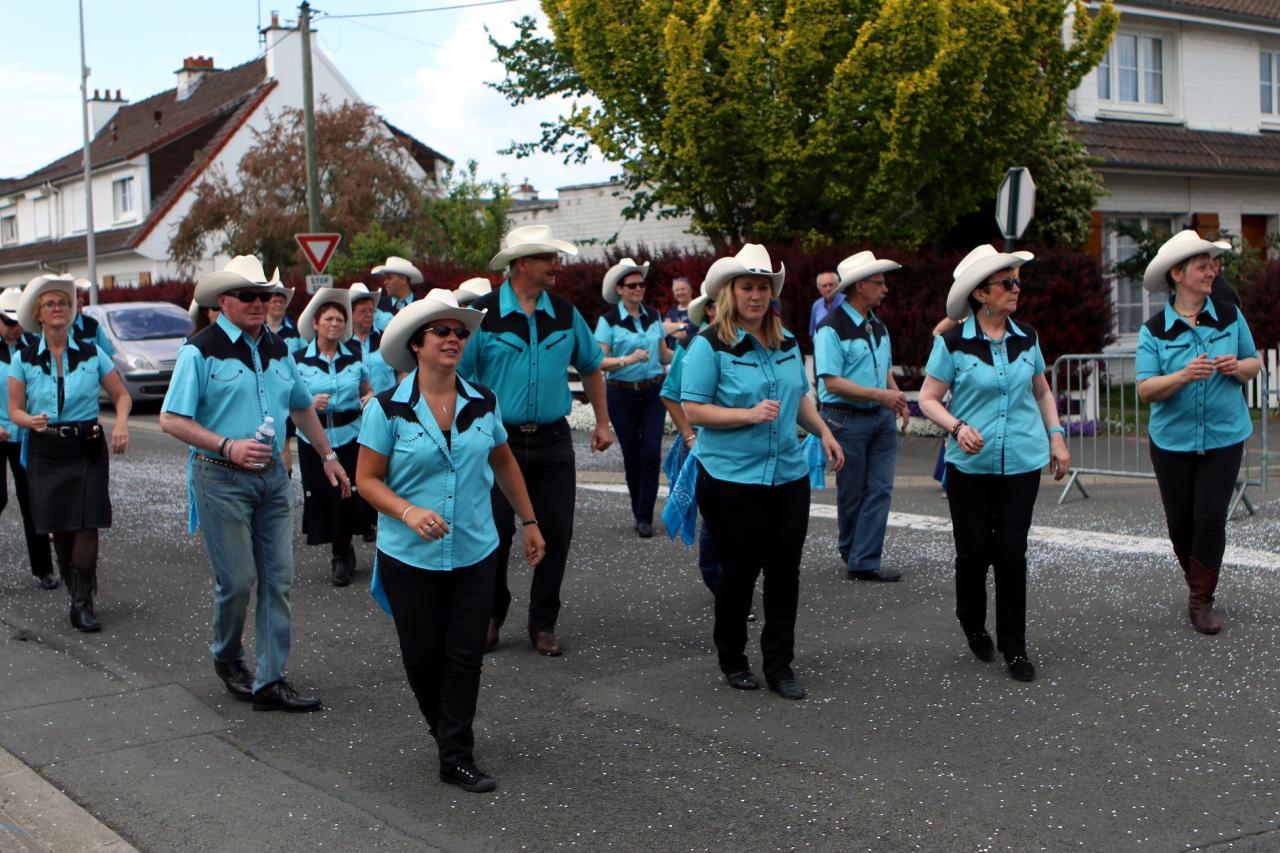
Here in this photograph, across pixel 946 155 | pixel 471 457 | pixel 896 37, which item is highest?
pixel 896 37

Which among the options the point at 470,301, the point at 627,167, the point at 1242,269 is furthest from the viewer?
the point at 1242,269

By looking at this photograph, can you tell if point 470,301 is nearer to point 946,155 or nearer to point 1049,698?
point 1049,698

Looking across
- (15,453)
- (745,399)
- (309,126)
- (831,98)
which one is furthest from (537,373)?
(309,126)

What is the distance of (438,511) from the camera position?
5324mm

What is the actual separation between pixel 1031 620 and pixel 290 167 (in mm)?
31417

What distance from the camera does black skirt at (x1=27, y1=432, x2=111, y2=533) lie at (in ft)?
26.8

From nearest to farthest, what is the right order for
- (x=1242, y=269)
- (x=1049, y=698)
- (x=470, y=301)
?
1. (x=1049, y=698)
2. (x=470, y=301)
3. (x=1242, y=269)

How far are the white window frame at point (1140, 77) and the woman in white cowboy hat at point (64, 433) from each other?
1974cm

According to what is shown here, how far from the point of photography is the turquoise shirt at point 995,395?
666 cm

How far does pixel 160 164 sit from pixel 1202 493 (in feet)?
147

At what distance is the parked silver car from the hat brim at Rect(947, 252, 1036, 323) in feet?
56.8

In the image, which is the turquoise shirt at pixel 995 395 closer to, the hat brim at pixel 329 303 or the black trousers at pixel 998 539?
the black trousers at pixel 998 539

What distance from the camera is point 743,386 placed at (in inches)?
252

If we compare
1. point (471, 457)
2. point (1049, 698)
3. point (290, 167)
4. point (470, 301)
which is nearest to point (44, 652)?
point (470, 301)
